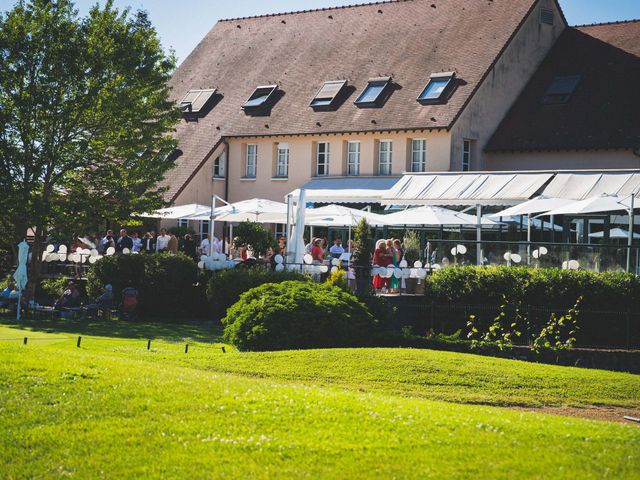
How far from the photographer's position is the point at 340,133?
44594mm

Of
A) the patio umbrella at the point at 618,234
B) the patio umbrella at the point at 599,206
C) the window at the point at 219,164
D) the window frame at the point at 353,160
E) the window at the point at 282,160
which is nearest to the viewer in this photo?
the patio umbrella at the point at 599,206

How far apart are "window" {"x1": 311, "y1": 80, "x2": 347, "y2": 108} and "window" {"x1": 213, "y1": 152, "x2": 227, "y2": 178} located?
199 inches

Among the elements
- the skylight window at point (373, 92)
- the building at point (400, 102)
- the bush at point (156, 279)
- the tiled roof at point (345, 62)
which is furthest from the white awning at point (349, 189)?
the bush at point (156, 279)

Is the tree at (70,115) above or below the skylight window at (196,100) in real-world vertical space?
below

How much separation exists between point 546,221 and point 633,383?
16501mm

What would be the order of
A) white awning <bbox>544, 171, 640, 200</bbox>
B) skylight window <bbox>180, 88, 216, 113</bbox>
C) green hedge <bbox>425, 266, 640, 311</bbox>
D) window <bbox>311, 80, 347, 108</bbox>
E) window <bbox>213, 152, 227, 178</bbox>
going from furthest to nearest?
skylight window <bbox>180, 88, 216, 113</bbox> < window <bbox>213, 152, 227, 178</bbox> < window <bbox>311, 80, 347, 108</bbox> < white awning <bbox>544, 171, 640, 200</bbox> < green hedge <bbox>425, 266, 640, 311</bbox>

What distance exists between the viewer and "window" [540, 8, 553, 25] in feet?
155

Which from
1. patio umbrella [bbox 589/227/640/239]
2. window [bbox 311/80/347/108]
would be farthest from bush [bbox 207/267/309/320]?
window [bbox 311/80/347/108]

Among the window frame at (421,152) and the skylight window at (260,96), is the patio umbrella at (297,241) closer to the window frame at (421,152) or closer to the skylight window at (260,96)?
the window frame at (421,152)

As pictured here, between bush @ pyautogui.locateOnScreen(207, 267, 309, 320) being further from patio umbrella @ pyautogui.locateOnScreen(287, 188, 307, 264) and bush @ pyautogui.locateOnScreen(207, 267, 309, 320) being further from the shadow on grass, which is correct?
patio umbrella @ pyautogui.locateOnScreen(287, 188, 307, 264)

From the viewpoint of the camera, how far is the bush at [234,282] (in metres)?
27.2

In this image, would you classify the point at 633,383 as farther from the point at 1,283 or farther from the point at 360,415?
the point at 1,283

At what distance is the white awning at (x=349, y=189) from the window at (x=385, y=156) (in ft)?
1.67

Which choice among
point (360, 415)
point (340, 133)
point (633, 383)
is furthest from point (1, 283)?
point (360, 415)
